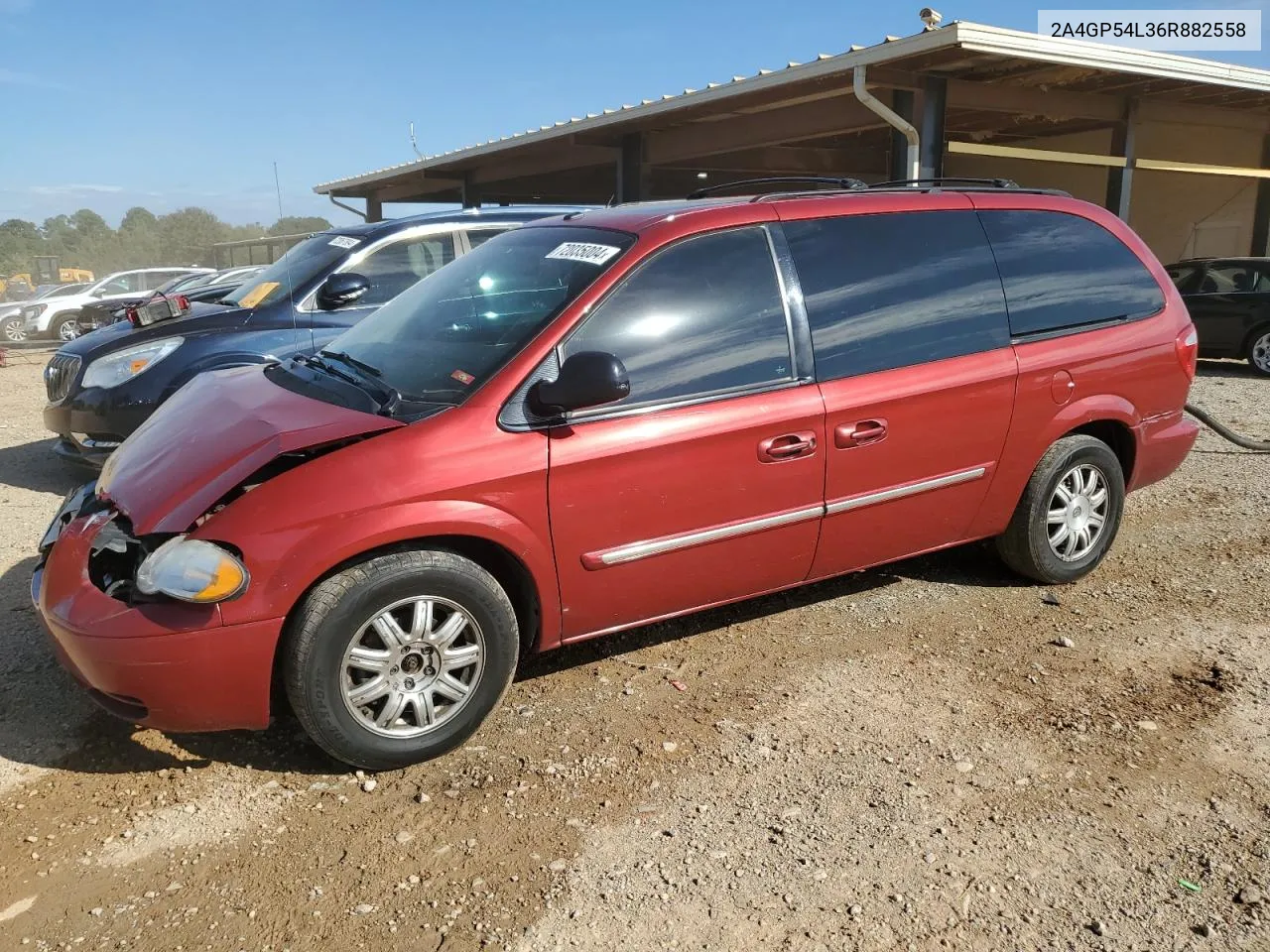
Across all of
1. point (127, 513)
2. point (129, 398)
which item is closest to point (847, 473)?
point (127, 513)

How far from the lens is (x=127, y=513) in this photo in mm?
3014

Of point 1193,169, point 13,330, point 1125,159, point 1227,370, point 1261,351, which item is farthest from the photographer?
point 13,330

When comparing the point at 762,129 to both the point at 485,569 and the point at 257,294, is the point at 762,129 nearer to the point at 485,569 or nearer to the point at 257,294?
the point at 257,294

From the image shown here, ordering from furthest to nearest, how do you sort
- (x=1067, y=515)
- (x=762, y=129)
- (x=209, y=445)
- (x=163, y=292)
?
(x=163, y=292) < (x=762, y=129) < (x=1067, y=515) < (x=209, y=445)

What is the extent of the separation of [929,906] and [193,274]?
19.5 metres

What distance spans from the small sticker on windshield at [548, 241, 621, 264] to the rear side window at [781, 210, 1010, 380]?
0.74 metres

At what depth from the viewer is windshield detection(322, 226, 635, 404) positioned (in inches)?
128

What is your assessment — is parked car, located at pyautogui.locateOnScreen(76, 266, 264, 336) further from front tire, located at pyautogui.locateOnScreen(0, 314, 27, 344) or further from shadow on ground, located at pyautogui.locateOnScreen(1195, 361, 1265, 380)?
shadow on ground, located at pyautogui.locateOnScreen(1195, 361, 1265, 380)

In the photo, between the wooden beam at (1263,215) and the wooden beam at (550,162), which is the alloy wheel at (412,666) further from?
the wooden beam at (1263,215)

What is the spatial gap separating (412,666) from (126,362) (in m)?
4.11

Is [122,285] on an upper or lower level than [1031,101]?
lower

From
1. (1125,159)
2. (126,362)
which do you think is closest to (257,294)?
(126,362)

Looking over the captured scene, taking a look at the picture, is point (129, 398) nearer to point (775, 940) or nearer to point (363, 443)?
point (363, 443)

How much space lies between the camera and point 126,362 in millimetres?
5973
